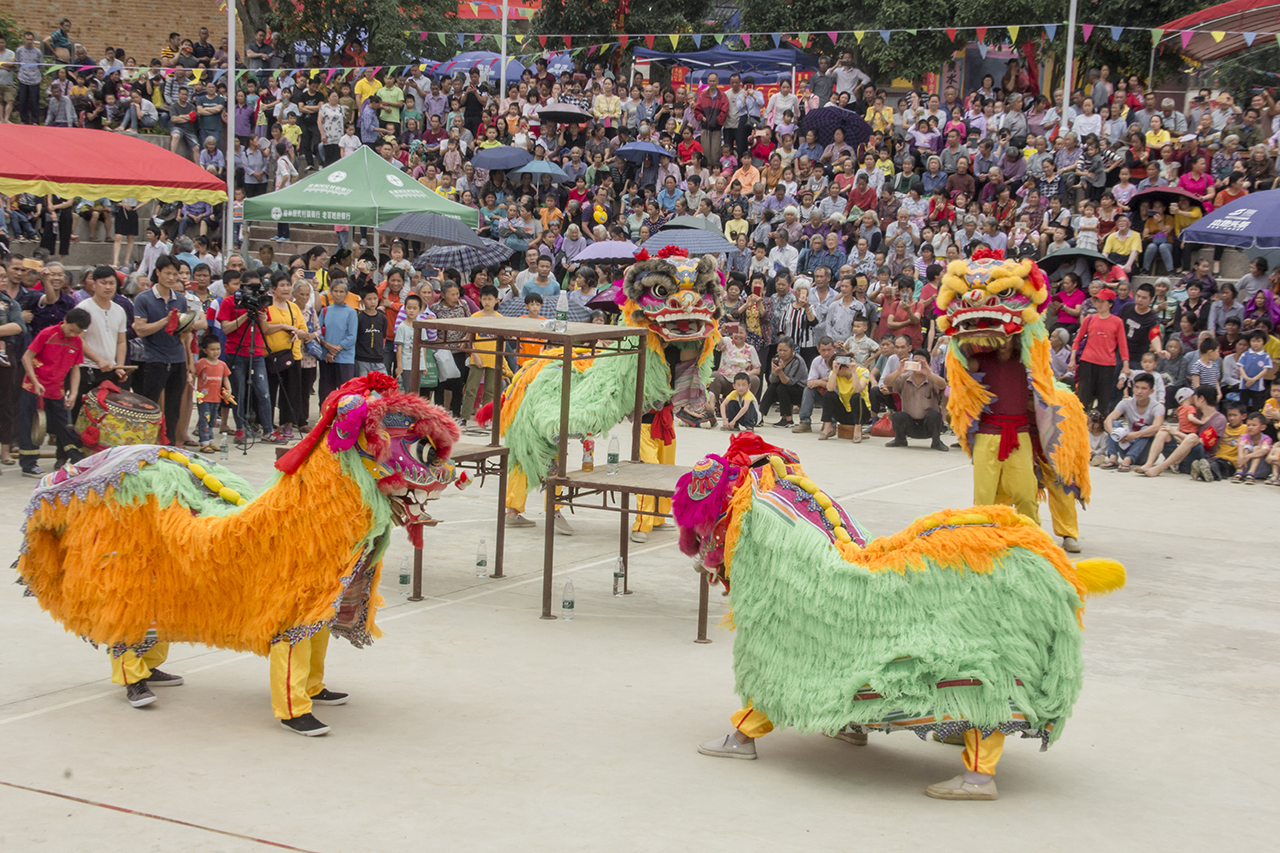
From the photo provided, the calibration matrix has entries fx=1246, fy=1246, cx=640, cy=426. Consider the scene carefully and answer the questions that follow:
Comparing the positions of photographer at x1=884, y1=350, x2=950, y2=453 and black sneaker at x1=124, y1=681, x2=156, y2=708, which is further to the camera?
photographer at x1=884, y1=350, x2=950, y2=453

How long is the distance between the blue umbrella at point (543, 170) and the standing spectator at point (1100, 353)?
342 inches

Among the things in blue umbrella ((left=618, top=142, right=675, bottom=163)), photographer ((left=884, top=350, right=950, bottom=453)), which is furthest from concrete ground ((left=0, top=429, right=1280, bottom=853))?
blue umbrella ((left=618, top=142, right=675, bottom=163))

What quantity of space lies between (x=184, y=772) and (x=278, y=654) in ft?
1.93

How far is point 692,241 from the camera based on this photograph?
15.4 metres

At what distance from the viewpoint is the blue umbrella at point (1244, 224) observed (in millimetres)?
13125

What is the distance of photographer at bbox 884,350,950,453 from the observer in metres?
13.0

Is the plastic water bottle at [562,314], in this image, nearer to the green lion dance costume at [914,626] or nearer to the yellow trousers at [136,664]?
the green lion dance costume at [914,626]

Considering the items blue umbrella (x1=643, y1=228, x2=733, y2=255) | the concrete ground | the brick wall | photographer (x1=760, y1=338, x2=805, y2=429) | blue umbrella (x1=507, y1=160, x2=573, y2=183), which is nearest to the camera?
the concrete ground

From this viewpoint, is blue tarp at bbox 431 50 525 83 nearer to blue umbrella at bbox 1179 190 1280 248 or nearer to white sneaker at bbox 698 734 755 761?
blue umbrella at bbox 1179 190 1280 248

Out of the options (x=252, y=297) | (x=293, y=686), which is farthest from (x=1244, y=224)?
(x=293, y=686)

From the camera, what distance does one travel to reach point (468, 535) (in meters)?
8.55

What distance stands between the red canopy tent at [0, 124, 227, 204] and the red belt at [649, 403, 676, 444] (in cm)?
750

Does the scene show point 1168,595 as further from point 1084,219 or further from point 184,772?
point 1084,219

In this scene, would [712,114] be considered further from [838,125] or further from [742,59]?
[742,59]
